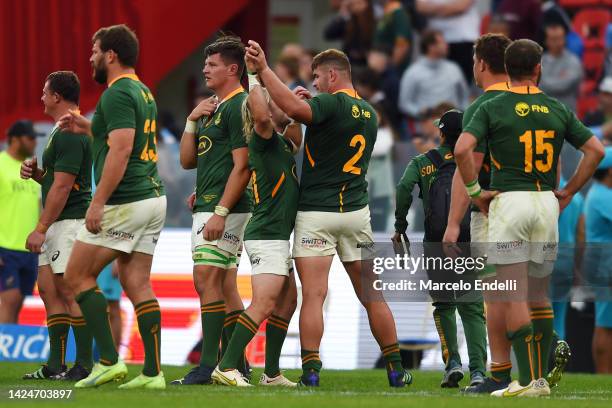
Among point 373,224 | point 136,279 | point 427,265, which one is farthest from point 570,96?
point 136,279

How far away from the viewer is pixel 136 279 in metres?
9.77

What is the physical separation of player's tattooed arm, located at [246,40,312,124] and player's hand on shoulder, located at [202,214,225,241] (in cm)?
93

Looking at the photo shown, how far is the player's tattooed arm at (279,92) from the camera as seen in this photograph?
9.82m

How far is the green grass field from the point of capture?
879 cm

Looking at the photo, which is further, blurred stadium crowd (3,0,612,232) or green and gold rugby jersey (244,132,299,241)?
blurred stadium crowd (3,0,612,232)

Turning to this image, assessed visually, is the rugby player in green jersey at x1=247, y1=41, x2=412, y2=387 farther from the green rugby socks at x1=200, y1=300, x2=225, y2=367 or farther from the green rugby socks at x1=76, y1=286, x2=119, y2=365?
the green rugby socks at x1=76, y1=286, x2=119, y2=365

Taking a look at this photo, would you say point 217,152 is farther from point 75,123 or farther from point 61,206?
point 61,206

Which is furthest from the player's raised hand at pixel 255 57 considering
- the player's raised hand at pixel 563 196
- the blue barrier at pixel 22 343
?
the blue barrier at pixel 22 343

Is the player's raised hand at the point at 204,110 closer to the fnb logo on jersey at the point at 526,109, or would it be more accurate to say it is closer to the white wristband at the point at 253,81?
the white wristband at the point at 253,81

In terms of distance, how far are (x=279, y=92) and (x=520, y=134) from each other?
1669 millimetres

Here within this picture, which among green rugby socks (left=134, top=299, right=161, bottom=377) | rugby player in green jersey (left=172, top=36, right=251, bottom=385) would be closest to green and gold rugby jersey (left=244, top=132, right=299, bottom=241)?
rugby player in green jersey (left=172, top=36, right=251, bottom=385)

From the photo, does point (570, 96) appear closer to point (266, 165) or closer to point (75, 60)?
point (75, 60)

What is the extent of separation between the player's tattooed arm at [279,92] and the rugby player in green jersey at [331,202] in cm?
11

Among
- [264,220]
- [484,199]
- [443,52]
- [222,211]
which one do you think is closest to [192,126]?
[222,211]
